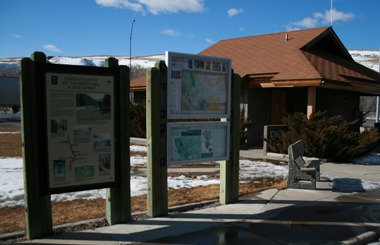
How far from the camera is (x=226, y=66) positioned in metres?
6.07

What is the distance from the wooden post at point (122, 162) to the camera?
4.96 metres

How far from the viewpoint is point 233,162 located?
20.7ft

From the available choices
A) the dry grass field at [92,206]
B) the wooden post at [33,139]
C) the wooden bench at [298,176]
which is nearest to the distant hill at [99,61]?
the dry grass field at [92,206]

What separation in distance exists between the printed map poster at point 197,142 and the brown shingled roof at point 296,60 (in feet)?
24.9

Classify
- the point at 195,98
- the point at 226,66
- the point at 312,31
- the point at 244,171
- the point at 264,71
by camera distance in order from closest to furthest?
the point at 195,98, the point at 226,66, the point at 244,171, the point at 264,71, the point at 312,31

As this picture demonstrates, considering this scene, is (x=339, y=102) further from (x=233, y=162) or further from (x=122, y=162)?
(x=122, y=162)

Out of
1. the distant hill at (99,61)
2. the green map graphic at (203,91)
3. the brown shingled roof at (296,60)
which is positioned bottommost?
the green map graphic at (203,91)

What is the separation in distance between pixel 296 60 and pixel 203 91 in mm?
10327

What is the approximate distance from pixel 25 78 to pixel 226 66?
10.1 ft

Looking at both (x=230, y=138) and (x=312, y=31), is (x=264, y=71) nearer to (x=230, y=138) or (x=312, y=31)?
(x=312, y=31)

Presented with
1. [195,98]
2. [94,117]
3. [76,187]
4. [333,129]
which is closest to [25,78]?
[94,117]

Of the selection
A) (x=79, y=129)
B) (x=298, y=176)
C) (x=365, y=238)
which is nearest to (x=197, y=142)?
(x=79, y=129)

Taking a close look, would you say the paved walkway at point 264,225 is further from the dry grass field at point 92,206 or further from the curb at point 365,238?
the dry grass field at point 92,206

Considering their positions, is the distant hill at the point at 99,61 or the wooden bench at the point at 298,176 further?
the distant hill at the point at 99,61
